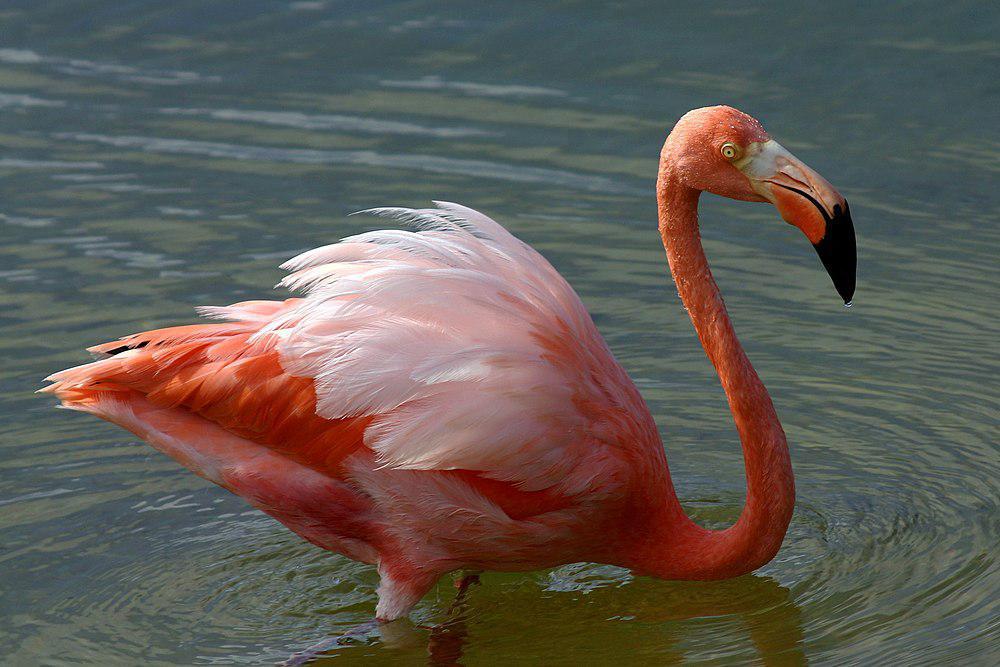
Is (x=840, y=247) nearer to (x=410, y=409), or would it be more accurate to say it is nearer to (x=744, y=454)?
(x=744, y=454)

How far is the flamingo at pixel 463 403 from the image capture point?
4734 millimetres

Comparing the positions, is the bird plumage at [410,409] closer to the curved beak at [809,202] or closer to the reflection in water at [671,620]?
the reflection in water at [671,620]

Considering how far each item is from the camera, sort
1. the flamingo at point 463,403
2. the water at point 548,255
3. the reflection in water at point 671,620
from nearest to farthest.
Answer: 1. the flamingo at point 463,403
2. the reflection in water at point 671,620
3. the water at point 548,255

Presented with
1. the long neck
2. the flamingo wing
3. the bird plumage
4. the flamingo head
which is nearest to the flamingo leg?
the bird plumage

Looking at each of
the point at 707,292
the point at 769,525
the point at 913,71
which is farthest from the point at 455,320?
the point at 913,71

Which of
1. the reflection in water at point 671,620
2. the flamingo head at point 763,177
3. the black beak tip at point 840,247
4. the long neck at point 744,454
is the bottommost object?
the reflection in water at point 671,620

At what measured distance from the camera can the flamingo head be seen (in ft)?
15.2

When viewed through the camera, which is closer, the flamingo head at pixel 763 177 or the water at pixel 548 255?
the flamingo head at pixel 763 177

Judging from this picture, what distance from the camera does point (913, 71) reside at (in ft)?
30.4

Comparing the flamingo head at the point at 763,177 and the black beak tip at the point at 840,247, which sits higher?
the flamingo head at the point at 763,177

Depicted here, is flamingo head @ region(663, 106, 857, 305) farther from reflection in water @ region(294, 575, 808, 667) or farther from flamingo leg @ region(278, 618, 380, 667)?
flamingo leg @ region(278, 618, 380, 667)

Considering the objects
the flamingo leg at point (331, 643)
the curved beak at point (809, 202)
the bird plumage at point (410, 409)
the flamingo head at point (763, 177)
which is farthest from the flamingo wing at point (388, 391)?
the curved beak at point (809, 202)

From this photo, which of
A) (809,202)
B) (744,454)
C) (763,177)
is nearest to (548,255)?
(744,454)

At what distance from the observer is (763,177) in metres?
4.71
